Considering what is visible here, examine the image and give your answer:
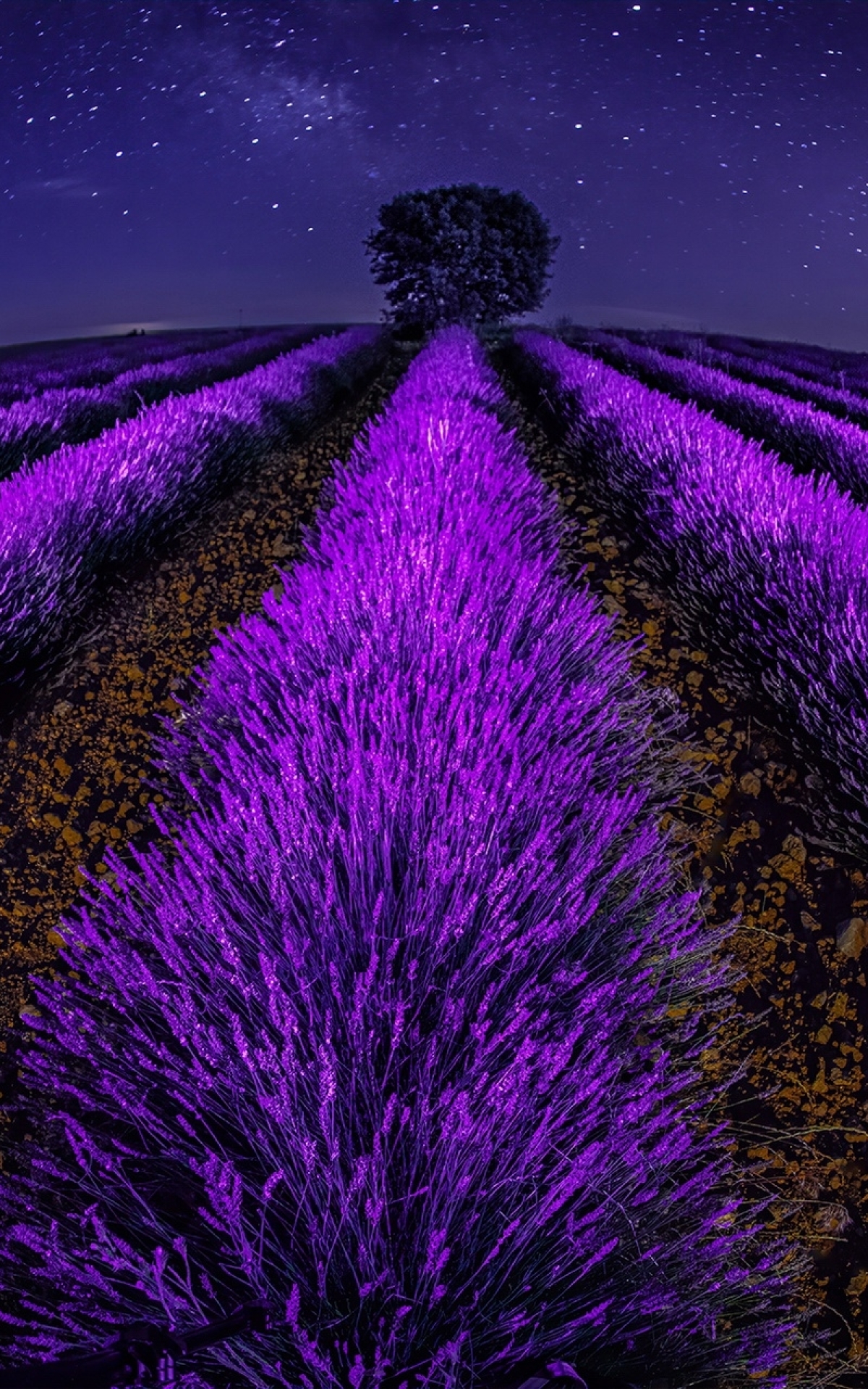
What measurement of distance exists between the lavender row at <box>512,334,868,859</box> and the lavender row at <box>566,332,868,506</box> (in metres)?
0.75

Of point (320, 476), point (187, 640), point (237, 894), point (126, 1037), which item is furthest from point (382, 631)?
point (320, 476)

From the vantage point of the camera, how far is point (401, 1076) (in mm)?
1157

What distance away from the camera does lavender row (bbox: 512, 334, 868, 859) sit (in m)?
2.40

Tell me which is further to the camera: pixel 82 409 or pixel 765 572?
pixel 82 409

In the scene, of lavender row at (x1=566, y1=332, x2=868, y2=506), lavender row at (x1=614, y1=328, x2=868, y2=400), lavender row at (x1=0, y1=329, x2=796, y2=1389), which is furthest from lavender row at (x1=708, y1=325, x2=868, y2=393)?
lavender row at (x1=0, y1=329, x2=796, y2=1389)

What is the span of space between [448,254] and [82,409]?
23059 millimetres

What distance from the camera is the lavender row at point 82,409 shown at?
5105 millimetres

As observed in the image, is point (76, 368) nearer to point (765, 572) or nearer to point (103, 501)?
point (103, 501)

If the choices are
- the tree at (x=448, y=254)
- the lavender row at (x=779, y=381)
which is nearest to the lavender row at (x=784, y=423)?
the lavender row at (x=779, y=381)

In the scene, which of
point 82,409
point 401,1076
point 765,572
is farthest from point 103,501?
point 401,1076

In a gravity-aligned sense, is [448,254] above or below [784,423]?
above

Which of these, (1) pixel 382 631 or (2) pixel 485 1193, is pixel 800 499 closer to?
(1) pixel 382 631

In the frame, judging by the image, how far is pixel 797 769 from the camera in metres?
2.59

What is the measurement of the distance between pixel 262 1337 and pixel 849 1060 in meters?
1.44
